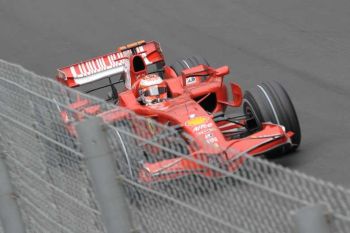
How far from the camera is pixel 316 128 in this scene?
1040 cm

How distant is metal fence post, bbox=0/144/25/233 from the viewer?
184 inches

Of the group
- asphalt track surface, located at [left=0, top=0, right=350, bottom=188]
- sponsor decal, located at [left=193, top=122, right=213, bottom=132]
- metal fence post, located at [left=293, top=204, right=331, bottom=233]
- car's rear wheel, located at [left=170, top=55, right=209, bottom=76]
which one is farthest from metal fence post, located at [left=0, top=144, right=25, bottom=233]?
car's rear wheel, located at [left=170, top=55, right=209, bottom=76]

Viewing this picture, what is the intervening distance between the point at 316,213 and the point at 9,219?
8.36 ft

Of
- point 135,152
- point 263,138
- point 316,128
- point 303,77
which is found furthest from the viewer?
point 303,77

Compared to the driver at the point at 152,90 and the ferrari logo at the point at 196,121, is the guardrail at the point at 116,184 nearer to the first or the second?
the ferrari logo at the point at 196,121

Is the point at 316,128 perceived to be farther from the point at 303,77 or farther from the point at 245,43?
the point at 245,43

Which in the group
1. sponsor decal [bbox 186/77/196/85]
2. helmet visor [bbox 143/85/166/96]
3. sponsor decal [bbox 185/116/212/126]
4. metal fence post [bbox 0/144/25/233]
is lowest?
sponsor decal [bbox 185/116/212/126]

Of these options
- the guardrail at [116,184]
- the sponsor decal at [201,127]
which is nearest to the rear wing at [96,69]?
the sponsor decal at [201,127]

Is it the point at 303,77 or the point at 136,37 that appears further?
the point at 136,37

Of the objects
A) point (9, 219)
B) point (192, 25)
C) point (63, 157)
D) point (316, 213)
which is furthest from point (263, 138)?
point (192, 25)

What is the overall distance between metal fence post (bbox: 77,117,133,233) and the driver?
6.40 metres

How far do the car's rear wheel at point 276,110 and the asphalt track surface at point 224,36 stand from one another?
130 centimetres

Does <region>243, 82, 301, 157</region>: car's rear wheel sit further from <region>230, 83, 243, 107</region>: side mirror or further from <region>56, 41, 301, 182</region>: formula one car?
<region>230, 83, 243, 107</region>: side mirror

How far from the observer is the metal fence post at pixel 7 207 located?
4.68 metres
